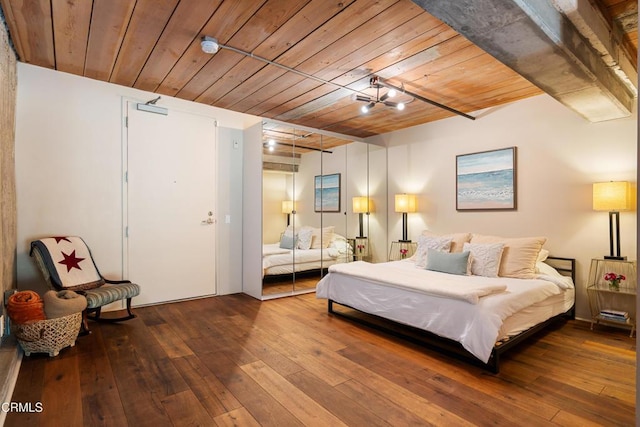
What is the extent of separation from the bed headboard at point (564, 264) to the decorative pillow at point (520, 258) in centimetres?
45

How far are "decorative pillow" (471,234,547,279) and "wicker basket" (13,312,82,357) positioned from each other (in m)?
3.91

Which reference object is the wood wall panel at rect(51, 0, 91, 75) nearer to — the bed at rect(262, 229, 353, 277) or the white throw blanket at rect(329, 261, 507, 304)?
the bed at rect(262, 229, 353, 277)

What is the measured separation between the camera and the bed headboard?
347cm

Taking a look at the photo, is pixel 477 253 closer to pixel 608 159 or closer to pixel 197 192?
pixel 608 159

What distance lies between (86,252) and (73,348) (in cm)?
103

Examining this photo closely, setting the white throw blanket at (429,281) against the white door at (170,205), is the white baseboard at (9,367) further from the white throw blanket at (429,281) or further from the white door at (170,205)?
the white throw blanket at (429,281)

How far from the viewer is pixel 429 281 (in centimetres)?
293

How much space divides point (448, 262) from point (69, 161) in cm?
406

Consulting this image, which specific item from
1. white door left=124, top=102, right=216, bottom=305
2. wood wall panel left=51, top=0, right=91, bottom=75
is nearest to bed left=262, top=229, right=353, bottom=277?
white door left=124, top=102, right=216, bottom=305

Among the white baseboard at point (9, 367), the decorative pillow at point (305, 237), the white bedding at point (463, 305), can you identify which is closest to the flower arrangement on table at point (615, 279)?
the white bedding at point (463, 305)

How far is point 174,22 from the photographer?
233 centimetres

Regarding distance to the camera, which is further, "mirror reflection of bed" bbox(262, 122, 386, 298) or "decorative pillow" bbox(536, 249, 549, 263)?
"mirror reflection of bed" bbox(262, 122, 386, 298)

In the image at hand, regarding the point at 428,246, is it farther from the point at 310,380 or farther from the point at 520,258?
the point at 310,380

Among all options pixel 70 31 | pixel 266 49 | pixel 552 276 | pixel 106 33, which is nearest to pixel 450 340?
pixel 552 276
